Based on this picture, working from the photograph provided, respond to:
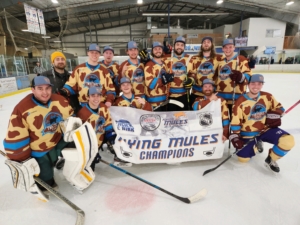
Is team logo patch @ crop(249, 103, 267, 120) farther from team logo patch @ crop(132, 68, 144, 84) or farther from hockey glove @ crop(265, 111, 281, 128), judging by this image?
team logo patch @ crop(132, 68, 144, 84)

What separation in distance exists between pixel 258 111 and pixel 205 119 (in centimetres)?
56

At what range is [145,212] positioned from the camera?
1621mm

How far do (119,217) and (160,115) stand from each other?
3.60 ft

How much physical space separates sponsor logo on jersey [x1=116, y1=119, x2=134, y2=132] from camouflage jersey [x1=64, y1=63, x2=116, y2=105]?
0.38m

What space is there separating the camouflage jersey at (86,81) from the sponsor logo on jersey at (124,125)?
0.38 metres

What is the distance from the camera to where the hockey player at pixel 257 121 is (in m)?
2.10

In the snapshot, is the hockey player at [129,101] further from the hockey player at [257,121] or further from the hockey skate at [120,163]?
the hockey player at [257,121]

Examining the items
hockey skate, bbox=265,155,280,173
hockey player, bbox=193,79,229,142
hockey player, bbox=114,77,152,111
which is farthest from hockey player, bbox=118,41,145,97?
hockey skate, bbox=265,155,280,173

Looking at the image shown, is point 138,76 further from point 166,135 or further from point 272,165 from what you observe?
point 272,165

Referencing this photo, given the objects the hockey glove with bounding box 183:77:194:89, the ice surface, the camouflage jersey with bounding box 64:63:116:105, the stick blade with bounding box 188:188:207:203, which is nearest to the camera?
the ice surface

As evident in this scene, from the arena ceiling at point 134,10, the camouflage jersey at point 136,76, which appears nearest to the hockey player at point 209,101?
the camouflage jersey at point 136,76

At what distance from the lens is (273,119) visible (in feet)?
6.99

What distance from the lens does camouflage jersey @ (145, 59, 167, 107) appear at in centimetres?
255

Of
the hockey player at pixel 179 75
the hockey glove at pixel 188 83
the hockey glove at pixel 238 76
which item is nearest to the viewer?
the hockey glove at pixel 238 76
